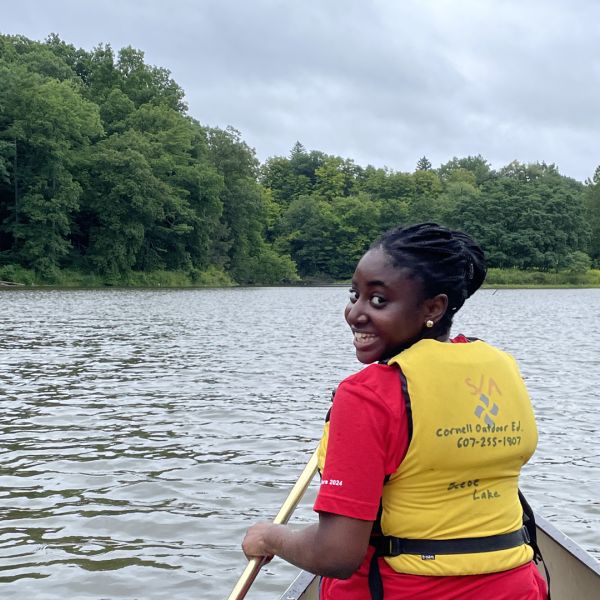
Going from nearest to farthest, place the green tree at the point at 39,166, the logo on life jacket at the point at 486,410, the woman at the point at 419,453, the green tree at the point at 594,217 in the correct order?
the woman at the point at 419,453, the logo on life jacket at the point at 486,410, the green tree at the point at 39,166, the green tree at the point at 594,217

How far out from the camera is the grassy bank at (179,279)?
51.9 meters

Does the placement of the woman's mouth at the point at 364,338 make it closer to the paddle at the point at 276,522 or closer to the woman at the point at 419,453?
the woman at the point at 419,453

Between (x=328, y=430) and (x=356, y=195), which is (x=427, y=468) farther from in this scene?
(x=356, y=195)

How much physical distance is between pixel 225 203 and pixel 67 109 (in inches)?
821

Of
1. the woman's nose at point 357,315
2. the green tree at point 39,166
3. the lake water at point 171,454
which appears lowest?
the lake water at point 171,454

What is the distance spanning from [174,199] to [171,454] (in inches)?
2157

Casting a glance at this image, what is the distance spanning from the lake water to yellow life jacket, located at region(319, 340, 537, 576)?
115 inches

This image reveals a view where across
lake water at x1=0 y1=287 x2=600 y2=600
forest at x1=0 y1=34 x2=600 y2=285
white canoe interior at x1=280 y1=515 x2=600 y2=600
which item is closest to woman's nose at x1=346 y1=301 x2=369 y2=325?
white canoe interior at x1=280 y1=515 x2=600 y2=600

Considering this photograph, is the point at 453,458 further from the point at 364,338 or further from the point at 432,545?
the point at 364,338

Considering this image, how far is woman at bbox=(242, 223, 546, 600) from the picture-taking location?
1824 millimetres

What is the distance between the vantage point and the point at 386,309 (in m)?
2.05

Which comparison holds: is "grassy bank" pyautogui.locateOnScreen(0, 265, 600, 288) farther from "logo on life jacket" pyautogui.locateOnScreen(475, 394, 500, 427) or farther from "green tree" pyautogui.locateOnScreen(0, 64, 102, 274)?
"logo on life jacket" pyautogui.locateOnScreen(475, 394, 500, 427)

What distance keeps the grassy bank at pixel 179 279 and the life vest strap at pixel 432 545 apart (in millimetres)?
51170

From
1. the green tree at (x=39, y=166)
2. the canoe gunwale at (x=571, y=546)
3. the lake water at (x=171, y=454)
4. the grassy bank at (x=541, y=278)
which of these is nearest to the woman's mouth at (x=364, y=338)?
the canoe gunwale at (x=571, y=546)
